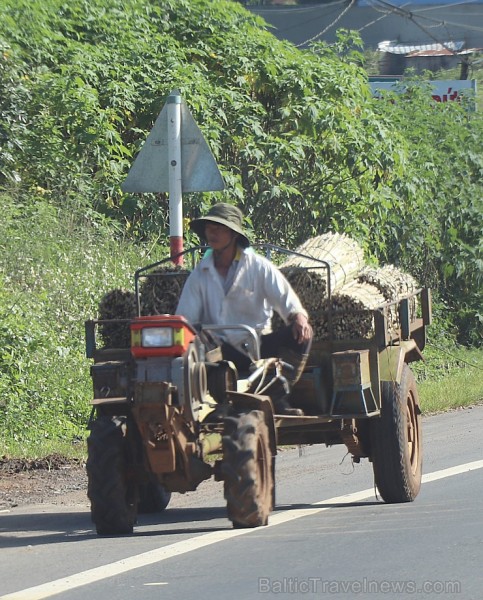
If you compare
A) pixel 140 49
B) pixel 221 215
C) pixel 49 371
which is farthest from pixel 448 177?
pixel 221 215

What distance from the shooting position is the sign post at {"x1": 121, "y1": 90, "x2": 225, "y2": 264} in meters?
10.4

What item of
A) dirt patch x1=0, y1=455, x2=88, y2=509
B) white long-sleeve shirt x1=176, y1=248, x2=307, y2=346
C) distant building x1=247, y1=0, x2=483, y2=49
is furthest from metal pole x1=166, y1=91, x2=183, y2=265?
distant building x1=247, y1=0, x2=483, y2=49

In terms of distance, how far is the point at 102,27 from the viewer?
16.7 meters

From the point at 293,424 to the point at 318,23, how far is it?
37.1 m

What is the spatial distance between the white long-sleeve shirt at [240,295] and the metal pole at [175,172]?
2.18 metres

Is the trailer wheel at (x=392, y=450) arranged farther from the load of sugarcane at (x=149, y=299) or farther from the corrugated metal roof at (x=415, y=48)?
the corrugated metal roof at (x=415, y=48)

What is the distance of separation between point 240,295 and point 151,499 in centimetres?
168

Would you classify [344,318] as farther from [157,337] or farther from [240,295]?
[157,337]

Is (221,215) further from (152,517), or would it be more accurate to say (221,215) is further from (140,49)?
(140,49)

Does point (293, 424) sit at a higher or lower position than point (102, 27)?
lower

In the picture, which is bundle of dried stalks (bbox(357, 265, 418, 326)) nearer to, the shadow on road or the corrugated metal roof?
the shadow on road

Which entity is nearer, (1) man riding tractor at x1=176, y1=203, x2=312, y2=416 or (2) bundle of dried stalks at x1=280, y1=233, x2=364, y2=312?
(1) man riding tractor at x1=176, y1=203, x2=312, y2=416

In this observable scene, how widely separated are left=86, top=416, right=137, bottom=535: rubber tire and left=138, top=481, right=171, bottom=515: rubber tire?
1.10 meters

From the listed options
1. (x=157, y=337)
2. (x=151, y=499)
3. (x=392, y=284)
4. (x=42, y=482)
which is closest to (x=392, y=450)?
(x=392, y=284)
